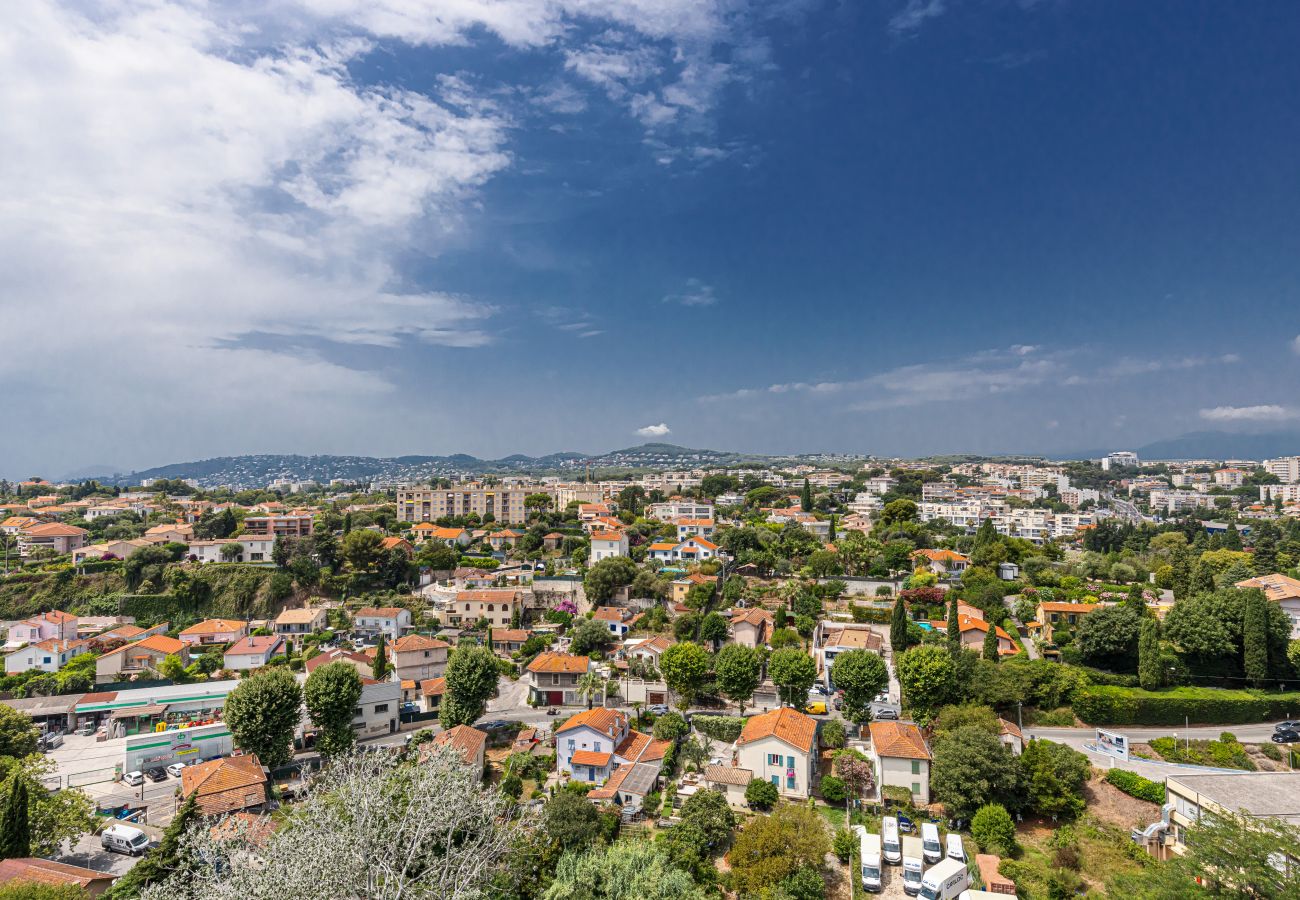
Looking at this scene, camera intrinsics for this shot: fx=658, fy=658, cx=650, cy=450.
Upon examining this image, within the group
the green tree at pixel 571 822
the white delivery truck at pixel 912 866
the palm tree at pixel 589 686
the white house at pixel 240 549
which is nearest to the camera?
the white delivery truck at pixel 912 866

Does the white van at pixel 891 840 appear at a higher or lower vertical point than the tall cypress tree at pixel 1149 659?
lower

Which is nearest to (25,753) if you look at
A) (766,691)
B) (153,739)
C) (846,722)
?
(153,739)

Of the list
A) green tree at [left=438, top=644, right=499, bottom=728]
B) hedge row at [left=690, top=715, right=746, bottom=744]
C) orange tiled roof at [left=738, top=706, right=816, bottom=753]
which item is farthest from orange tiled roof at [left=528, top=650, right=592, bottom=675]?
orange tiled roof at [left=738, top=706, right=816, bottom=753]

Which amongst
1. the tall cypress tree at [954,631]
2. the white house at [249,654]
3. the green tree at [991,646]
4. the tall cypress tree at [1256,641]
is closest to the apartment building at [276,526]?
the white house at [249,654]

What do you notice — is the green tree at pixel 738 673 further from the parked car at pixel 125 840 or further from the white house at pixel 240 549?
the white house at pixel 240 549

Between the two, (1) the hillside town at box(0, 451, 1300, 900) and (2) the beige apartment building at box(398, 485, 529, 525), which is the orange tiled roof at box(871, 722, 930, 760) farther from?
(2) the beige apartment building at box(398, 485, 529, 525)

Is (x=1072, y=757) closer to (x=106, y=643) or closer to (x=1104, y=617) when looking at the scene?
(x=1104, y=617)
